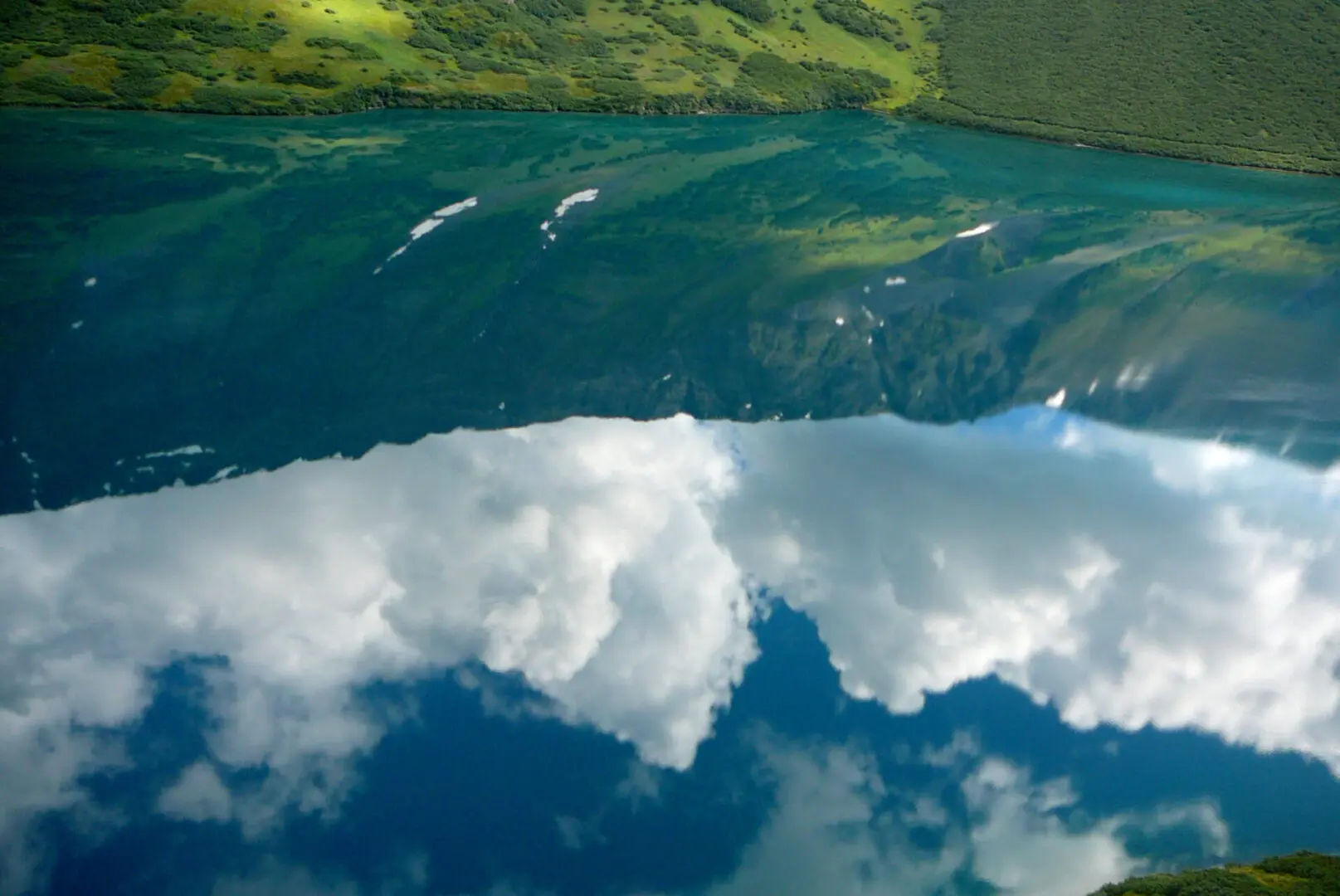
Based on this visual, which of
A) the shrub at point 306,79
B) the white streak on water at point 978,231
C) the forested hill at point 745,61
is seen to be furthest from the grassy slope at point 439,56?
the white streak on water at point 978,231

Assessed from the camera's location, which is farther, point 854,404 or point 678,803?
point 854,404

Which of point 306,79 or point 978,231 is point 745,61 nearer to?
point 306,79

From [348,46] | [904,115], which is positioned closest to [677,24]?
[904,115]

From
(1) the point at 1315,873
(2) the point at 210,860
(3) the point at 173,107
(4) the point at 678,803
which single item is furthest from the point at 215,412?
(3) the point at 173,107

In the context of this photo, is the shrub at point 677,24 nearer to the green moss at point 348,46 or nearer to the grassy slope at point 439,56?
the grassy slope at point 439,56

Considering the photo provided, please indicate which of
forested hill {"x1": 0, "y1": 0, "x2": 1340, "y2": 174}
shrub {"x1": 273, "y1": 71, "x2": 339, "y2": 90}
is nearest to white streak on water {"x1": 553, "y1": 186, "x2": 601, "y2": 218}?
forested hill {"x1": 0, "y1": 0, "x2": 1340, "y2": 174}

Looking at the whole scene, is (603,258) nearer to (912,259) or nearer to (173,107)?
(912,259)
